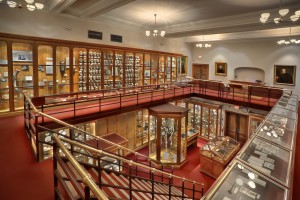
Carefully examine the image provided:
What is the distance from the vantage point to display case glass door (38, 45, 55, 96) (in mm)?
7355

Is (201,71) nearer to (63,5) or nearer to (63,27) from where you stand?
(63,27)

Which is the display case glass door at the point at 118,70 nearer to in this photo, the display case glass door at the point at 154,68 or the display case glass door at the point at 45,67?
the display case glass door at the point at 154,68

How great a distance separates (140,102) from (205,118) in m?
5.52

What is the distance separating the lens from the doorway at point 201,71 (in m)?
16.0

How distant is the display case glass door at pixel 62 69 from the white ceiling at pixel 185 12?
153cm

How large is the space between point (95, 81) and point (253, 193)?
8201 mm

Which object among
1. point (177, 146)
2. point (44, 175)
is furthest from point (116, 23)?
point (44, 175)

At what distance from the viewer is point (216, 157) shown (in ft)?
25.5

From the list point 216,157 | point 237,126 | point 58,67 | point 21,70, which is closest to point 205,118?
point 237,126

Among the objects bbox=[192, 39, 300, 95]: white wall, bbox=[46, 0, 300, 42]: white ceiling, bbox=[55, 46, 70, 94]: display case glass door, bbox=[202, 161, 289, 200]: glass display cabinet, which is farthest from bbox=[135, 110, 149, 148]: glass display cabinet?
bbox=[192, 39, 300, 95]: white wall

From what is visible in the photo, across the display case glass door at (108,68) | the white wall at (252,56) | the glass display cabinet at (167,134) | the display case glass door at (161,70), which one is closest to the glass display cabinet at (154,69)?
the display case glass door at (161,70)

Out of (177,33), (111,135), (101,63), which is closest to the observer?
(111,135)

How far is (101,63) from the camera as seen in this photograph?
30.0 ft

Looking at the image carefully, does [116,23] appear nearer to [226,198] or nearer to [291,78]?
[226,198]
